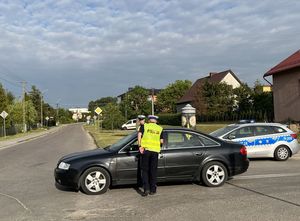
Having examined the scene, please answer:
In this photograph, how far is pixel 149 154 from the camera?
8.72 meters

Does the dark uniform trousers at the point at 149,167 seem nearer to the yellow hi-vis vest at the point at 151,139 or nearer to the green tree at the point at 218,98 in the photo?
the yellow hi-vis vest at the point at 151,139

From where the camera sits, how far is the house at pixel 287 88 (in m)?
27.5

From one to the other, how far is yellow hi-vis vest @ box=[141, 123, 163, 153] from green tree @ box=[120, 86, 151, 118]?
75.0m

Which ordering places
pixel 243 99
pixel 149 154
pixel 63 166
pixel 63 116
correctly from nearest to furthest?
pixel 149 154 → pixel 63 166 → pixel 243 99 → pixel 63 116

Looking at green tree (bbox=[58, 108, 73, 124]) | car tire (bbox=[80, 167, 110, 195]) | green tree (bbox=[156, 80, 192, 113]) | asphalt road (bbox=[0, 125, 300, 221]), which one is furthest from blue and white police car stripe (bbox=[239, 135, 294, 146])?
green tree (bbox=[58, 108, 73, 124])

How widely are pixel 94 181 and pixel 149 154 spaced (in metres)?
1.35

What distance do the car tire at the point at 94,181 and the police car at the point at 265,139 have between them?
21.6 feet

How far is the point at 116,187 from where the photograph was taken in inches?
387

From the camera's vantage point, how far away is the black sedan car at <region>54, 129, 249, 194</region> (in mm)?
9055

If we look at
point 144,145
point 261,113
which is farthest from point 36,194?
point 261,113

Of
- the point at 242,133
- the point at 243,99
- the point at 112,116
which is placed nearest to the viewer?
the point at 242,133

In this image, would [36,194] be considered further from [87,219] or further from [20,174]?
[20,174]

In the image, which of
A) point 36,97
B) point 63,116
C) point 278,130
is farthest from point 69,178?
point 63,116

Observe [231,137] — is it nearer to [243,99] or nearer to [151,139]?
[151,139]
